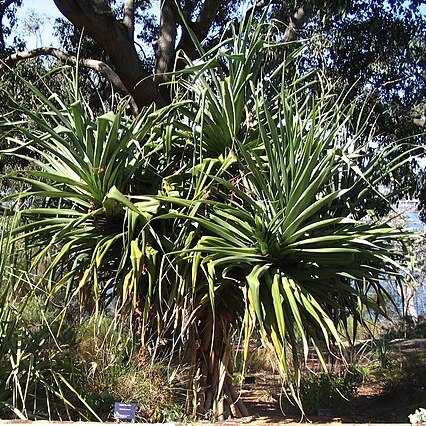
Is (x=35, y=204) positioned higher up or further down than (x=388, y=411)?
higher up

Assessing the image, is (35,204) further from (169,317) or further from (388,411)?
(388,411)

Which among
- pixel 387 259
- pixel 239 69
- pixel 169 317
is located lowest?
pixel 169 317

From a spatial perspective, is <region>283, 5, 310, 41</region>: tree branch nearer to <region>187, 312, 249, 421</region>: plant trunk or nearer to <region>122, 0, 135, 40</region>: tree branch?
<region>122, 0, 135, 40</region>: tree branch

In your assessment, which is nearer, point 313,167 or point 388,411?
point 313,167

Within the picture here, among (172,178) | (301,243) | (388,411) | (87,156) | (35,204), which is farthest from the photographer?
(388,411)

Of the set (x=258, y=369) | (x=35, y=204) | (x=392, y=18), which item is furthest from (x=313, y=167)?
(x=392, y=18)

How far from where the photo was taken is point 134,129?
6.20 meters

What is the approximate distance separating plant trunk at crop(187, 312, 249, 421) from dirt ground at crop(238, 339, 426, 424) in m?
0.87

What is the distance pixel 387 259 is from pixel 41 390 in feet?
10.9

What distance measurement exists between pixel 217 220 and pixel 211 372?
166 centimetres

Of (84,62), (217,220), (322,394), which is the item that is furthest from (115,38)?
(322,394)

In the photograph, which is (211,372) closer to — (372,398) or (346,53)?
(372,398)

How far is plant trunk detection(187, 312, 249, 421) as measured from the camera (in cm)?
617

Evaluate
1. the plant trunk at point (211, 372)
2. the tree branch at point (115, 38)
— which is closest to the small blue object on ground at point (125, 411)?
the plant trunk at point (211, 372)
